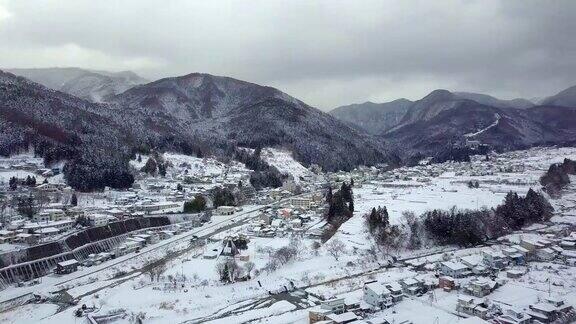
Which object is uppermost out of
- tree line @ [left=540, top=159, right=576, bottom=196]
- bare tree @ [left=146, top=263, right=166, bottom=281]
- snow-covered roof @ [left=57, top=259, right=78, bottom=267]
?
tree line @ [left=540, top=159, right=576, bottom=196]

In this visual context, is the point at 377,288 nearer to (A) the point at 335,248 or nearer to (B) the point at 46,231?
(A) the point at 335,248

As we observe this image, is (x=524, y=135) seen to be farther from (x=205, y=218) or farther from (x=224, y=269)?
(x=224, y=269)

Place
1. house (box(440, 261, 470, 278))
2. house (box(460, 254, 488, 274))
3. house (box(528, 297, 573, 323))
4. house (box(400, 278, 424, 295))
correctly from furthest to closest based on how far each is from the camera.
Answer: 1. house (box(460, 254, 488, 274))
2. house (box(440, 261, 470, 278))
3. house (box(400, 278, 424, 295))
4. house (box(528, 297, 573, 323))

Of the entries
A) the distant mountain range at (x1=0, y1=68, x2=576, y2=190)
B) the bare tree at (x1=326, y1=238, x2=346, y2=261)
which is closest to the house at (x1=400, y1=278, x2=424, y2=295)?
the bare tree at (x1=326, y1=238, x2=346, y2=261)

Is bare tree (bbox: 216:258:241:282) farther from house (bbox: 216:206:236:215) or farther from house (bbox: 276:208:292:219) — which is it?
house (bbox: 216:206:236:215)

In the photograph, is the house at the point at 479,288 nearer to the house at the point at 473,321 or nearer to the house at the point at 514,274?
the house at the point at 514,274

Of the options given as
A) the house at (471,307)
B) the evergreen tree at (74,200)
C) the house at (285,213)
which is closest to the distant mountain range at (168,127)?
the evergreen tree at (74,200)
